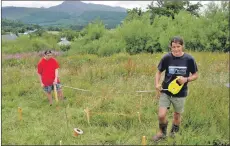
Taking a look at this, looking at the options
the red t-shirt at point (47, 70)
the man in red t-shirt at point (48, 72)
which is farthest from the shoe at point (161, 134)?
the red t-shirt at point (47, 70)

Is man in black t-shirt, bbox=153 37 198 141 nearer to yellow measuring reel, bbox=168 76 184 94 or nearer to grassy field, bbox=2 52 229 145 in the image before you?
yellow measuring reel, bbox=168 76 184 94

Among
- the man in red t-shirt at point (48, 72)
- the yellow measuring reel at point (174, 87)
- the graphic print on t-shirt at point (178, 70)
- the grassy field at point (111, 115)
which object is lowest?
the grassy field at point (111, 115)

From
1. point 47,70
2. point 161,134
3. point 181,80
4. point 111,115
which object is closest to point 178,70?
point 181,80

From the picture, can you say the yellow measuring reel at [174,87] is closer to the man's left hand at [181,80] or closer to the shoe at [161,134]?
the man's left hand at [181,80]

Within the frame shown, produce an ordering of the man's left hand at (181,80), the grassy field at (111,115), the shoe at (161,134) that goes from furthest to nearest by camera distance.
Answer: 1. the grassy field at (111,115)
2. the shoe at (161,134)
3. the man's left hand at (181,80)

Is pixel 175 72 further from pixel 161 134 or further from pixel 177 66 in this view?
pixel 161 134

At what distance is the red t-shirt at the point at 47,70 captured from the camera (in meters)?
6.21

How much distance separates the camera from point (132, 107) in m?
5.21

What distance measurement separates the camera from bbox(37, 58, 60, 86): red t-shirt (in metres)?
6.21

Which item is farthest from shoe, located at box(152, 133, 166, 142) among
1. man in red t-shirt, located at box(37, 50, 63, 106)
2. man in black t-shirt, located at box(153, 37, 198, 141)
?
man in red t-shirt, located at box(37, 50, 63, 106)

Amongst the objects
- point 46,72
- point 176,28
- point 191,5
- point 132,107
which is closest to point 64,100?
point 46,72

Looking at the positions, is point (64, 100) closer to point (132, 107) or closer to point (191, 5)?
point (132, 107)

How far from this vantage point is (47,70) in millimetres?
6195

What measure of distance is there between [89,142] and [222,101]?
2.32 m
